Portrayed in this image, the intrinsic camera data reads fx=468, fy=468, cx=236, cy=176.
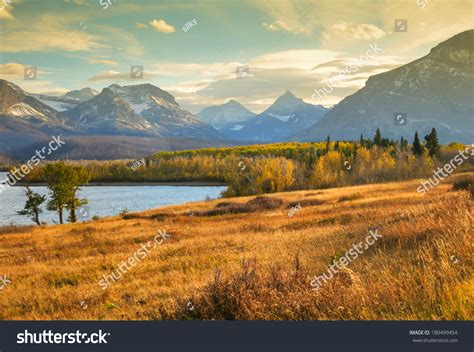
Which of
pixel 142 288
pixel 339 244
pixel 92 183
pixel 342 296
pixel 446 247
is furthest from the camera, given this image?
pixel 92 183

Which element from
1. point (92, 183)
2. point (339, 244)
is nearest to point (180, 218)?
point (339, 244)

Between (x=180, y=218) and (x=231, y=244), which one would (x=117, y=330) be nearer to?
(x=231, y=244)

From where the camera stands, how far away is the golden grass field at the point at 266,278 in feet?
29.3

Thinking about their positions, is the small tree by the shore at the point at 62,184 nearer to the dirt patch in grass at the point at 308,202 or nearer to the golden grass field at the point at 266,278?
the dirt patch in grass at the point at 308,202

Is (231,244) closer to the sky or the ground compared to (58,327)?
closer to the ground

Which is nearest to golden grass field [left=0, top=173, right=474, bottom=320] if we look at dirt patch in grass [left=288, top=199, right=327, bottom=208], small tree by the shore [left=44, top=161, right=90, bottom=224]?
dirt patch in grass [left=288, top=199, right=327, bottom=208]

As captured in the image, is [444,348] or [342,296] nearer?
[444,348]

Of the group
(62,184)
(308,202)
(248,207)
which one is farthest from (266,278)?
(62,184)

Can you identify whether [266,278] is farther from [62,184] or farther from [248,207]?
[62,184]

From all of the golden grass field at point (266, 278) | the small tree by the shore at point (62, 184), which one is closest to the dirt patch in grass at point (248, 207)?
the golden grass field at point (266, 278)

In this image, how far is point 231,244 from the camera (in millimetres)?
24047

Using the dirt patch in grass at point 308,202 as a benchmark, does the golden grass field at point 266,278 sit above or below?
above

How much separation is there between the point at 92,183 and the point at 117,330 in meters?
187

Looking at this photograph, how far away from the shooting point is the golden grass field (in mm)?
8930
